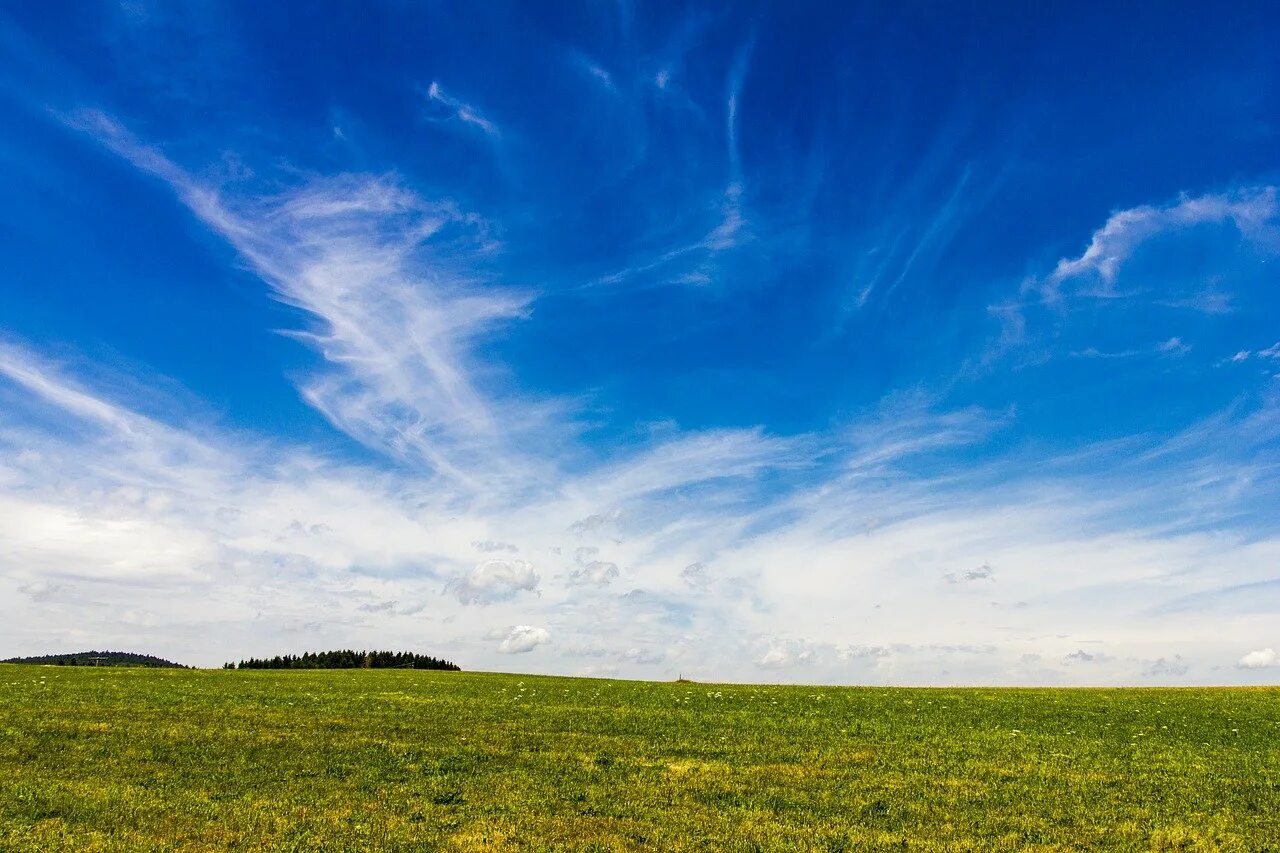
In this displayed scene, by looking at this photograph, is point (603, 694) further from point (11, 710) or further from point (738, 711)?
point (11, 710)

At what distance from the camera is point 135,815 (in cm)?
1532

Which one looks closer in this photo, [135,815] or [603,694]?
[135,815]

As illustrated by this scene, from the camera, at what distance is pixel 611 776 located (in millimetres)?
19484

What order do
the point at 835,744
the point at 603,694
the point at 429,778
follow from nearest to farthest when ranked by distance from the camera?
the point at 429,778
the point at 835,744
the point at 603,694

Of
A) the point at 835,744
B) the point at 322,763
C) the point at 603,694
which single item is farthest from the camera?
the point at 603,694

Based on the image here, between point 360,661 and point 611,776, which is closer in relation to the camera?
point 611,776

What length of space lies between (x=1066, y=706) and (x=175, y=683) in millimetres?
45276

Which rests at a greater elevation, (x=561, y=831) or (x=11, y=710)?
(x=11, y=710)

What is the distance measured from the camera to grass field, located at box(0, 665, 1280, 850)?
14.8 meters

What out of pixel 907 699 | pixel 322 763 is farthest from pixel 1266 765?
pixel 322 763

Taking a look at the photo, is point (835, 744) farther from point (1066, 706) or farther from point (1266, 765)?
point (1066, 706)

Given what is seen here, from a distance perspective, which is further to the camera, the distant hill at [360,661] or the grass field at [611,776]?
the distant hill at [360,661]

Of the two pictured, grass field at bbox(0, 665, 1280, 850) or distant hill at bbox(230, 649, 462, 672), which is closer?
grass field at bbox(0, 665, 1280, 850)

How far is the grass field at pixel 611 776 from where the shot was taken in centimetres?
1484
